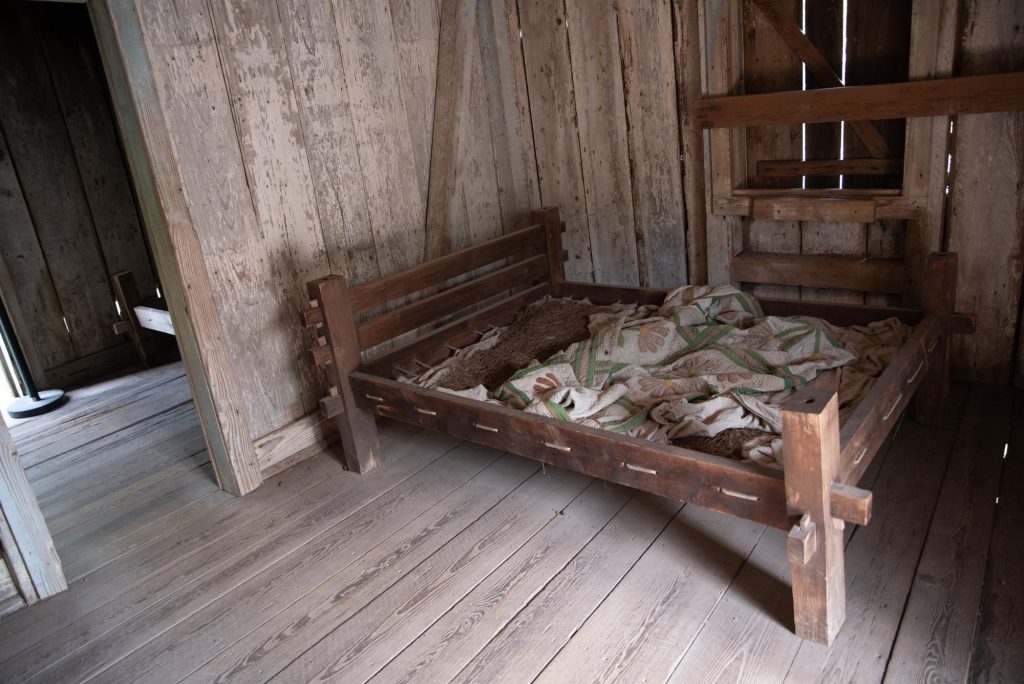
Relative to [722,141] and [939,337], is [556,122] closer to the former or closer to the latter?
[722,141]

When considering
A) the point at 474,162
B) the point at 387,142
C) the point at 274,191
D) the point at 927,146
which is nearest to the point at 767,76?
the point at 927,146

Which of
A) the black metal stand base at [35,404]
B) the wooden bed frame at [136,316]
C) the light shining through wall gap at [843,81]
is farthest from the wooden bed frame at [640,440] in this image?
the black metal stand base at [35,404]

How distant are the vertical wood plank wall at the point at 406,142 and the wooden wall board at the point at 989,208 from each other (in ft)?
0.39

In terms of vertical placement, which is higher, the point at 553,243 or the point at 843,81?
the point at 843,81

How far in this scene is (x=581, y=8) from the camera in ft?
11.8

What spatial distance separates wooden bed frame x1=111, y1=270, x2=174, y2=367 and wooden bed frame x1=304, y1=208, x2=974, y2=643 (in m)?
1.46

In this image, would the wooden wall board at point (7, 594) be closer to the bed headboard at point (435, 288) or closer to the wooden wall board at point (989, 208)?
the bed headboard at point (435, 288)

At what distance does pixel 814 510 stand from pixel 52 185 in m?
4.70

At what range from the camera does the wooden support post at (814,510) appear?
1687 mm

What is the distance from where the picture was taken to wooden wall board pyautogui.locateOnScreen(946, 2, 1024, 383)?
2658 millimetres

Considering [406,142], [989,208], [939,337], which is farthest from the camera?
[406,142]

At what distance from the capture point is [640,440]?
6.88 feet

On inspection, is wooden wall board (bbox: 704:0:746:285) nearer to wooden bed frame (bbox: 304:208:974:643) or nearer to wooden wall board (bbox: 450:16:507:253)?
wooden bed frame (bbox: 304:208:974:643)

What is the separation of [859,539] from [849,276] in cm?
138
